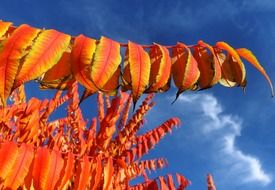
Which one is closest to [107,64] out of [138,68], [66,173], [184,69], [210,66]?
[138,68]

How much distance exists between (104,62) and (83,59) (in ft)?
0.35

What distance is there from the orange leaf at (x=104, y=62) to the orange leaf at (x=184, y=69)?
0.35 metres

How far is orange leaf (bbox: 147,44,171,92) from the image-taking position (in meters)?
2.41

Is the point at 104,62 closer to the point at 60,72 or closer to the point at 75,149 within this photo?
the point at 60,72

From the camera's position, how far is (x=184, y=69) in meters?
2.54

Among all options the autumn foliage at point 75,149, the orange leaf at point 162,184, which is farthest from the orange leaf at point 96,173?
the orange leaf at point 162,184

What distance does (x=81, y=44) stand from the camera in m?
2.31

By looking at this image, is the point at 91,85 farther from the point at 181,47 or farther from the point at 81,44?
the point at 181,47

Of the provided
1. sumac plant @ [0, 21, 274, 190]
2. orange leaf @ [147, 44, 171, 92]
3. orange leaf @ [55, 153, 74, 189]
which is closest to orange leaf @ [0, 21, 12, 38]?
sumac plant @ [0, 21, 274, 190]

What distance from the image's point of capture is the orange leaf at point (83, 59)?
2.14m

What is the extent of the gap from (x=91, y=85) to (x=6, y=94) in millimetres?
388

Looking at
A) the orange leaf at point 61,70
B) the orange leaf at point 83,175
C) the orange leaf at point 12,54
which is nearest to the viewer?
the orange leaf at point 12,54

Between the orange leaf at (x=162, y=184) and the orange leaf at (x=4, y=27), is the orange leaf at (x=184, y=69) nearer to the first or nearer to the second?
the orange leaf at (x=4, y=27)

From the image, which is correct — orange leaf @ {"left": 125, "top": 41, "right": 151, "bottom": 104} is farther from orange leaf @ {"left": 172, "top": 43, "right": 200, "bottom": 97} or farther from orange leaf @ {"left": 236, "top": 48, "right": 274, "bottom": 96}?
orange leaf @ {"left": 236, "top": 48, "right": 274, "bottom": 96}
